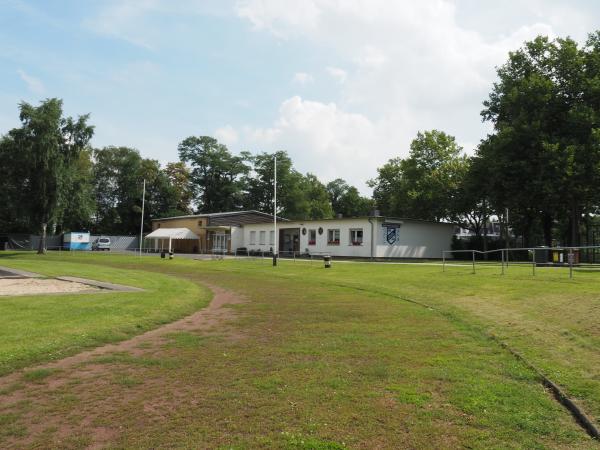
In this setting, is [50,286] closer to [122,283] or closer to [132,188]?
[122,283]

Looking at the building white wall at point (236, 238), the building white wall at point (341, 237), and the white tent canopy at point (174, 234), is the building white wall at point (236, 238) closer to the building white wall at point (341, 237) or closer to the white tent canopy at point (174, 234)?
the building white wall at point (341, 237)

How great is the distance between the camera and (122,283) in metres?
17.5

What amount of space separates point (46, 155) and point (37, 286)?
122 ft

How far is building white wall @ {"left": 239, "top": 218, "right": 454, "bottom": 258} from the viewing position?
1666 inches

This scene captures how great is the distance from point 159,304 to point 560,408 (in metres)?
9.49

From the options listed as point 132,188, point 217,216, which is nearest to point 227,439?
point 217,216

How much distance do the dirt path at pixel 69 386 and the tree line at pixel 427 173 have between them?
108 ft

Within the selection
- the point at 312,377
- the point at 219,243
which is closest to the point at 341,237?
the point at 219,243

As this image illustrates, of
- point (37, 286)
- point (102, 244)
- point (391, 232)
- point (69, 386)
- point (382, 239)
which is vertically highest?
point (391, 232)

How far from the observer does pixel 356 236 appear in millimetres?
43531

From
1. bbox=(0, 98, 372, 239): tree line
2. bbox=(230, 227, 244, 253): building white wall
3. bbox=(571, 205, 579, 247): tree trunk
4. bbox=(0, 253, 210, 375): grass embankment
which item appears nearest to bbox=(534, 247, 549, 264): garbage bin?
bbox=(571, 205, 579, 247): tree trunk

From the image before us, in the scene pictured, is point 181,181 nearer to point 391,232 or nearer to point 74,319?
point 391,232

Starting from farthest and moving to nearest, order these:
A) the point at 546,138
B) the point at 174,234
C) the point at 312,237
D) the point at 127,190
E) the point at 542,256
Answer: the point at 127,190, the point at 174,234, the point at 312,237, the point at 546,138, the point at 542,256

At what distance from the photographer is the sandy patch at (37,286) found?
46.9ft
